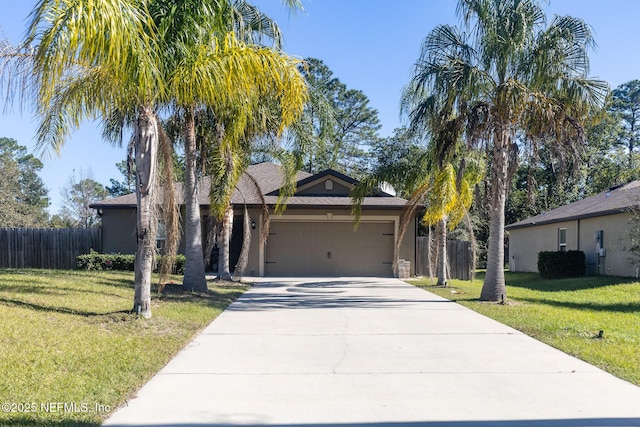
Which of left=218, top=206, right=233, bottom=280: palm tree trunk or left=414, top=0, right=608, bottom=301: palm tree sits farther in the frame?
left=218, top=206, right=233, bottom=280: palm tree trunk

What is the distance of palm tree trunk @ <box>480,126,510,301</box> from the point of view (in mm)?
13172

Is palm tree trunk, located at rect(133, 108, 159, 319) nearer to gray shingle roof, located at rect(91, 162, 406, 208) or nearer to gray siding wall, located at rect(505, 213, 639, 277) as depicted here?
gray shingle roof, located at rect(91, 162, 406, 208)

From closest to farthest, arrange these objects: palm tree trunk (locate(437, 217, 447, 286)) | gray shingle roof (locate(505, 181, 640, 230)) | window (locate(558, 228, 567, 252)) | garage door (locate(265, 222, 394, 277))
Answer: palm tree trunk (locate(437, 217, 447, 286)) < gray shingle roof (locate(505, 181, 640, 230)) < garage door (locate(265, 222, 394, 277)) < window (locate(558, 228, 567, 252))

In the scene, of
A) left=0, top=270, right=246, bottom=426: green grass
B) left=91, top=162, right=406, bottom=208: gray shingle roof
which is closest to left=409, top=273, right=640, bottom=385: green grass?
left=91, top=162, right=406, bottom=208: gray shingle roof

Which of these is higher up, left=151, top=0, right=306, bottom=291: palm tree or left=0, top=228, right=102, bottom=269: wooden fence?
left=151, top=0, right=306, bottom=291: palm tree

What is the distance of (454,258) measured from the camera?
71.6 feet

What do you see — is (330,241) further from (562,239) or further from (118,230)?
(562,239)

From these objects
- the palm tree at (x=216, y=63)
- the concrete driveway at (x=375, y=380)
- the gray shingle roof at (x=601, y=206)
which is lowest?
the concrete driveway at (x=375, y=380)

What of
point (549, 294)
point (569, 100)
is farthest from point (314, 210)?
point (569, 100)

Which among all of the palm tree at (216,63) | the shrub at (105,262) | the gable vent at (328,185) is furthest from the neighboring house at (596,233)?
the shrub at (105,262)

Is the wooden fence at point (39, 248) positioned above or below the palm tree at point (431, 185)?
below

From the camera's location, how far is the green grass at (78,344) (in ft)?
16.4

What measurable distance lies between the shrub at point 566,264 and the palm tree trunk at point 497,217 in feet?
31.6

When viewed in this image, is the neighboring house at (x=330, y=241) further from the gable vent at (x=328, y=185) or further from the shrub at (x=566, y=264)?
the shrub at (x=566, y=264)
